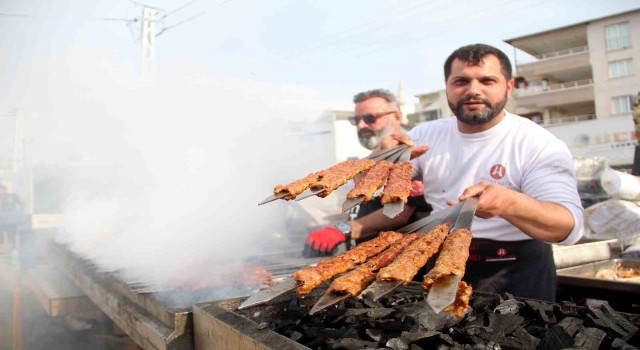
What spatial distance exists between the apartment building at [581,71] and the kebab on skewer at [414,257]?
35607mm

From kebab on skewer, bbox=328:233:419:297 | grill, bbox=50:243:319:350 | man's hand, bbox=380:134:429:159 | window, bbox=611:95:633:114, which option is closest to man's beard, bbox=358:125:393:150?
grill, bbox=50:243:319:350

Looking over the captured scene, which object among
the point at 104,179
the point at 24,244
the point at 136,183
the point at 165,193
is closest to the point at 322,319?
the point at 165,193

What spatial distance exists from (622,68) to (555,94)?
178 inches

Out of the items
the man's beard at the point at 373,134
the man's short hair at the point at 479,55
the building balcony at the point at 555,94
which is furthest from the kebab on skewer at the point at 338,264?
the building balcony at the point at 555,94

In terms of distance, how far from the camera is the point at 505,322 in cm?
186

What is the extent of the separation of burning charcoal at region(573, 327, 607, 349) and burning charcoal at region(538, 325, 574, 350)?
31 millimetres

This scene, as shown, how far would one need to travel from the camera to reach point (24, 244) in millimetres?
8609

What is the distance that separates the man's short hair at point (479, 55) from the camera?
2.59m

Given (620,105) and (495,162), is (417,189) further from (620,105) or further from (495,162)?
(620,105)

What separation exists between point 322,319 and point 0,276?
20.9 ft

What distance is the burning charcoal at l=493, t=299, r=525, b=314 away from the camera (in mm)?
2047

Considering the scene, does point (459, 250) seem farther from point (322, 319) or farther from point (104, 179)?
point (104, 179)

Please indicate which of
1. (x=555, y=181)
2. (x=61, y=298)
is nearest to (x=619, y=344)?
(x=555, y=181)

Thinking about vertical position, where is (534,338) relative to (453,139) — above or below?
below
